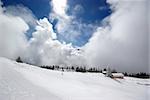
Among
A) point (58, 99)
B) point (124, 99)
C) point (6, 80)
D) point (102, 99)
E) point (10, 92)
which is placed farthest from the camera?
point (124, 99)

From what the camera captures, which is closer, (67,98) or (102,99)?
(67,98)

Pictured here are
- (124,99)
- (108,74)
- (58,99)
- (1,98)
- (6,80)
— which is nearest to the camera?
(1,98)

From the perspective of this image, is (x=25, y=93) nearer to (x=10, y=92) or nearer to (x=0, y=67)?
(x=10, y=92)

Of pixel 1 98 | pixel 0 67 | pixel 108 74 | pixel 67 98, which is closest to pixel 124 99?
pixel 67 98

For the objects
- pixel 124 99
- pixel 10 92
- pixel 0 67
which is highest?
pixel 0 67

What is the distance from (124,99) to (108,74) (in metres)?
30.2

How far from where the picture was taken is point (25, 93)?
12570 millimetres

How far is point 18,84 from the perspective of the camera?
46.8 ft

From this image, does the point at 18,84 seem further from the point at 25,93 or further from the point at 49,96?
the point at 49,96

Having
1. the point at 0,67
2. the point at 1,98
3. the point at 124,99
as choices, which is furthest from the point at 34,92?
the point at 124,99

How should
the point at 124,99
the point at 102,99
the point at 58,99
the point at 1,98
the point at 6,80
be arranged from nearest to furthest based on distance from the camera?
the point at 1,98, the point at 58,99, the point at 6,80, the point at 102,99, the point at 124,99

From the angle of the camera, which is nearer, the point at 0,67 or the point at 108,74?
the point at 0,67

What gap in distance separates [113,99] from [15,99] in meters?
10.3

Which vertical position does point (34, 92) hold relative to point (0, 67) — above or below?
below
